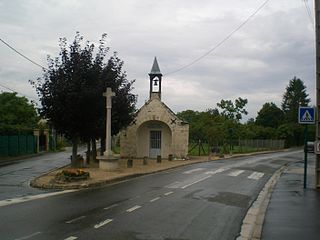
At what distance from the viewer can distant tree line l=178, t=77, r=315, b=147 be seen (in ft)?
184

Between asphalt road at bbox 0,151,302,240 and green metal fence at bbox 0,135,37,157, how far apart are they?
77.2 ft

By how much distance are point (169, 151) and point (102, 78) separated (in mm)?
16239

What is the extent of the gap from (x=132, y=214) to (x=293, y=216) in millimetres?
3705

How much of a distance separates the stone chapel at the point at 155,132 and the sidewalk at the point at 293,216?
23649 mm

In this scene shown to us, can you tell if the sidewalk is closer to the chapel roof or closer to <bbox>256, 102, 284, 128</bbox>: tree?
the chapel roof

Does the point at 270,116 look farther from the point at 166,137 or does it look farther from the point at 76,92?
the point at 76,92

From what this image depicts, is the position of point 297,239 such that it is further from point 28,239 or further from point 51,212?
point 51,212

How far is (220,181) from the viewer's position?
20.6m

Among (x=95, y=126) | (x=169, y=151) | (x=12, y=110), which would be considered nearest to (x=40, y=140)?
(x=12, y=110)

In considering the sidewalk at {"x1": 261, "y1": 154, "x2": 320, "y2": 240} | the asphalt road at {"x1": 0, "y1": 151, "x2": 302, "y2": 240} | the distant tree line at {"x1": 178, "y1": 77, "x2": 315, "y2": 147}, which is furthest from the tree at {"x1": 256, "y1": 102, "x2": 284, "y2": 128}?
the sidewalk at {"x1": 261, "y1": 154, "x2": 320, "y2": 240}

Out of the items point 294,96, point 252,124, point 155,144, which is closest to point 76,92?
point 155,144

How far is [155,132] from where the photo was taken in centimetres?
4172

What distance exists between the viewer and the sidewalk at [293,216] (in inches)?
342

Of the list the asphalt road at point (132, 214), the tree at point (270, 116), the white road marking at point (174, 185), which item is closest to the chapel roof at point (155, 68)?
the white road marking at point (174, 185)
